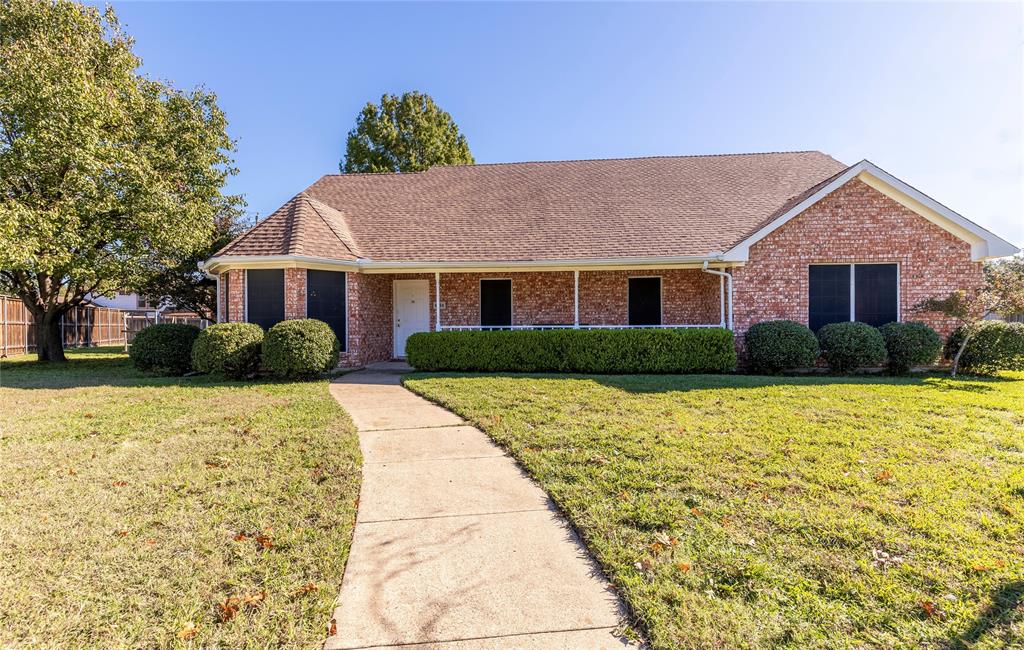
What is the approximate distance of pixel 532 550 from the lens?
3.05 metres

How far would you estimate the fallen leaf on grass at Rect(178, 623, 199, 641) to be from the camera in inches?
89.5

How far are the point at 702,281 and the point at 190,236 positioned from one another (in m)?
15.8

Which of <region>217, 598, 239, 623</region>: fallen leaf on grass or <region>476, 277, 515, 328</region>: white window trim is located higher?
<region>476, 277, 515, 328</region>: white window trim

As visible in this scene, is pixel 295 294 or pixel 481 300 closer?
pixel 295 294

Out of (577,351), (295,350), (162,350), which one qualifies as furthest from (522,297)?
(162,350)

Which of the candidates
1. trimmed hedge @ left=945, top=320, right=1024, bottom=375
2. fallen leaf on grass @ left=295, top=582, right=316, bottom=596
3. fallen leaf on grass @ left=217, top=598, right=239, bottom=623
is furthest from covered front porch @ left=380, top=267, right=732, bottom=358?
fallen leaf on grass @ left=217, top=598, right=239, bottom=623

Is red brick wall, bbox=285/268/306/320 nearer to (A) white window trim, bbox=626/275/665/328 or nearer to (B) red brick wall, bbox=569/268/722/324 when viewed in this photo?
(B) red brick wall, bbox=569/268/722/324

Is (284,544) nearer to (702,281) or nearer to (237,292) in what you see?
(237,292)

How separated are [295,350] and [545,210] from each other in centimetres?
899

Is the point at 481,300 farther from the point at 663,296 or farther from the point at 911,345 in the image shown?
the point at 911,345

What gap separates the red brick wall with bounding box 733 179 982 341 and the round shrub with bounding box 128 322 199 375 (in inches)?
552

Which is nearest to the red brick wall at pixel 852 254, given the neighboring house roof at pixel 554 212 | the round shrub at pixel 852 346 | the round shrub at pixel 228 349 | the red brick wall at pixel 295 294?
the neighboring house roof at pixel 554 212

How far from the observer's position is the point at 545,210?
50.3ft

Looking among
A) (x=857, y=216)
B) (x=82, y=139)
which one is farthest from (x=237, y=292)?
(x=857, y=216)
